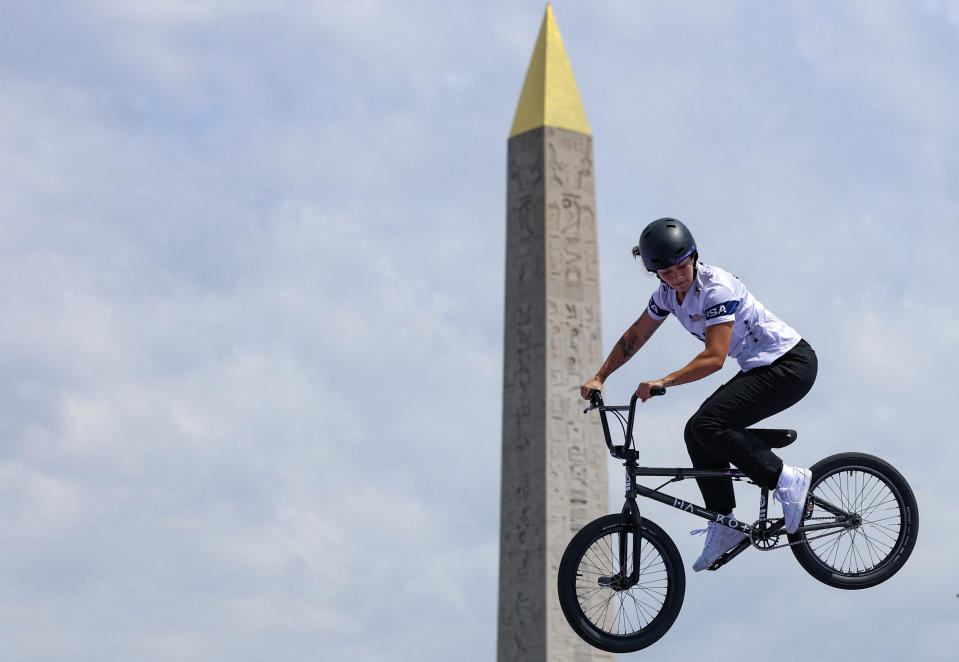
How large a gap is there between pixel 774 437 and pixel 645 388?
1.13 m

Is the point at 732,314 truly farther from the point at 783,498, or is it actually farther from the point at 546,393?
the point at 546,393

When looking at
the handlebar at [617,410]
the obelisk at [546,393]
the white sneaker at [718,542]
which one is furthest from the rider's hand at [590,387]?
the obelisk at [546,393]

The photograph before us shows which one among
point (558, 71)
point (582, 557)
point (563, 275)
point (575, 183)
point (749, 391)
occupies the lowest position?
point (582, 557)

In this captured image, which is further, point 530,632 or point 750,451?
point 530,632

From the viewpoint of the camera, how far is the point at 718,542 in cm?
1286

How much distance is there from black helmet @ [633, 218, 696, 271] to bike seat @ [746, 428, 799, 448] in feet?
4.73

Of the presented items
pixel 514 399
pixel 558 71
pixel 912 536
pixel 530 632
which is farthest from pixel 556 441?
pixel 912 536

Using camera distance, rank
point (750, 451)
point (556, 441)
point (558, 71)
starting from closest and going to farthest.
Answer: point (750, 451)
point (556, 441)
point (558, 71)

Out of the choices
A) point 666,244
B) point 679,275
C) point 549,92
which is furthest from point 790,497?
point 549,92

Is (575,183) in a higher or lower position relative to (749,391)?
higher

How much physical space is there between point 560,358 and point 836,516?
26.5 metres

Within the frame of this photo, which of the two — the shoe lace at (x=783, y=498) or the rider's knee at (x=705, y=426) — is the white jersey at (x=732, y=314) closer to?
the rider's knee at (x=705, y=426)

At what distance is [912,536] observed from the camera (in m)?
13.4

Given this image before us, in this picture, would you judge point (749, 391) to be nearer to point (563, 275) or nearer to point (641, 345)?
point (641, 345)
